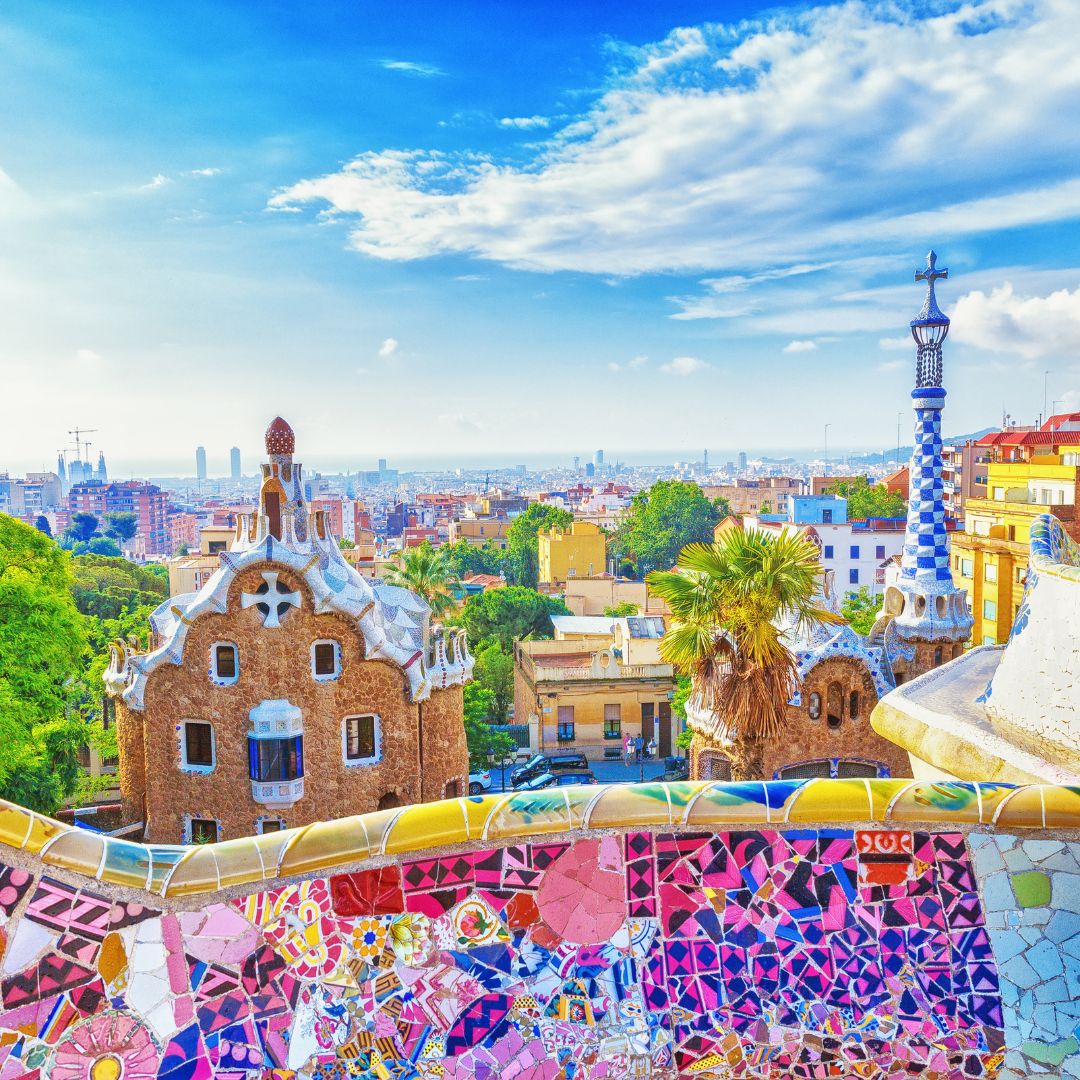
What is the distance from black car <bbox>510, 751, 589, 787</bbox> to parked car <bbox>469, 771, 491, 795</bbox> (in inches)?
33.2

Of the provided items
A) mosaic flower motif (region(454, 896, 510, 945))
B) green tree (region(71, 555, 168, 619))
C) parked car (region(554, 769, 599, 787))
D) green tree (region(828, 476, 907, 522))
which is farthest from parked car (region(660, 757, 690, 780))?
green tree (region(828, 476, 907, 522))

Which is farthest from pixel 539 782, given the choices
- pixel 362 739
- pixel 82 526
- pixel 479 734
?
pixel 82 526

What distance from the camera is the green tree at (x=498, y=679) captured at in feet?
116

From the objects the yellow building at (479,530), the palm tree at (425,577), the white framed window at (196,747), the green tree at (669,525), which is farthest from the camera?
the yellow building at (479,530)

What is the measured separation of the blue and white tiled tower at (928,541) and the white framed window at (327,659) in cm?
969

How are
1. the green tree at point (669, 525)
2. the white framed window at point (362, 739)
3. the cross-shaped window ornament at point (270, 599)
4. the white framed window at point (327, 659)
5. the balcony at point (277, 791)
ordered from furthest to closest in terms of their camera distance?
the green tree at point (669, 525) → the white framed window at point (362, 739) → the white framed window at point (327, 659) → the balcony at point (277, 791) → the cross-shaped window ornament at point (270, 599)

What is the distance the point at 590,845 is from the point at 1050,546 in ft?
16.6

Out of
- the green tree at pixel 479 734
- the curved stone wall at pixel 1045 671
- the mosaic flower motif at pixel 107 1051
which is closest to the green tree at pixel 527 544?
the green tree at pixel 479 734

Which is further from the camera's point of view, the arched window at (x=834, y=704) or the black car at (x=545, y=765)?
the black car at (x=545, y=765)

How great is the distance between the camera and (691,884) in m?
4.12

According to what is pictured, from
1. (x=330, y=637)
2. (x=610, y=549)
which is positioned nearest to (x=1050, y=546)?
(x=330, y=637)

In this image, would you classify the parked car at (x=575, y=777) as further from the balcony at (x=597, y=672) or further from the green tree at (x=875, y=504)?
the green tree at (x=875, y=504)

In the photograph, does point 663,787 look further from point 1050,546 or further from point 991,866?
point 1050,546

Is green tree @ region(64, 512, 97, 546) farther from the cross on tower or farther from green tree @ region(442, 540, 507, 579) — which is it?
the cross on tower
